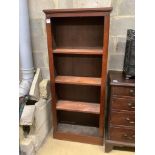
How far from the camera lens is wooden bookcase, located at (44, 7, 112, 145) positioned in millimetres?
1898

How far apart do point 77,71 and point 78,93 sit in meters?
0.29

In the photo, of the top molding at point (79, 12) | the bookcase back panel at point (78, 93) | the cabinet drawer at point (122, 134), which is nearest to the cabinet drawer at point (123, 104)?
the cabinet drawer at point (122, 134)

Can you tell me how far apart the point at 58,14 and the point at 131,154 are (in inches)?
65.2

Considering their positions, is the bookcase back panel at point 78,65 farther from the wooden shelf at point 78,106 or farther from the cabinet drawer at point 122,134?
the cabinet drawer at point 122,134

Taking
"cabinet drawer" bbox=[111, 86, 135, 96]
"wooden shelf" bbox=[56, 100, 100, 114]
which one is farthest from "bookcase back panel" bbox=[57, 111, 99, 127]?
"cabinet drawer" bbox=[111, 86, 135, 96]

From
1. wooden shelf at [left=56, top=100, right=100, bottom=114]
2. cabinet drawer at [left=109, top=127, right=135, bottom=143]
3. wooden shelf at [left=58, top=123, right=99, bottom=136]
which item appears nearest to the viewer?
cabinet drawer at [left=109, top=127, right=135, bottom=143]

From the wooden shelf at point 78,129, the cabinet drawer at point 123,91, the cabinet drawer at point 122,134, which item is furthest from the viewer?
the wooden shelf at point 78,129

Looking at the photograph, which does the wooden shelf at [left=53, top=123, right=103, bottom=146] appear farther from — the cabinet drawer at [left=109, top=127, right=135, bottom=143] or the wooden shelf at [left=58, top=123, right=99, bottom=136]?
the cabinet drawer at [left=109, top=127, right=135, bottom=143]

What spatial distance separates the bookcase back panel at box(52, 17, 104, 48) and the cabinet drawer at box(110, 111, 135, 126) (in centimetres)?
77

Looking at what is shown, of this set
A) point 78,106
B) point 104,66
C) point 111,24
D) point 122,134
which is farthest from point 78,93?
point 111,24

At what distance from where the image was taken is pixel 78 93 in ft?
7.33

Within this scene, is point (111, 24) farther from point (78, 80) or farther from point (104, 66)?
A: point (78, 80)

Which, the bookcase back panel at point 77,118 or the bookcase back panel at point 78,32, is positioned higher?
the bookcase back panel at point 78,32

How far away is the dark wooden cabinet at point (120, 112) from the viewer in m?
1.78
